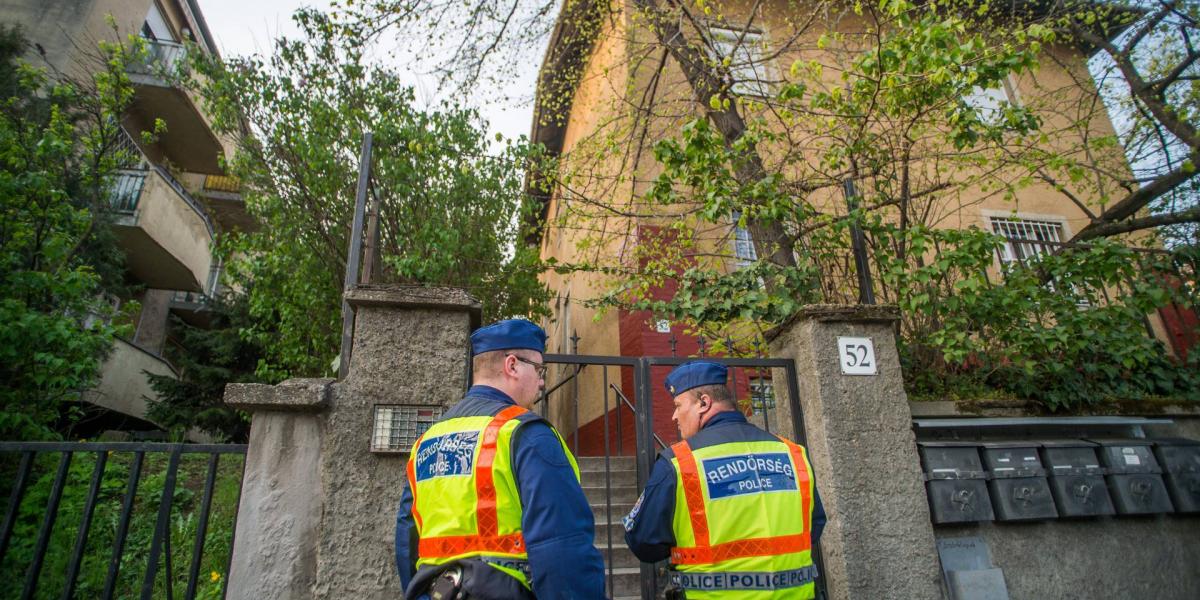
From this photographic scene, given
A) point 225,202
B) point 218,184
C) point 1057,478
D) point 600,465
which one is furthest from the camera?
point 218,184

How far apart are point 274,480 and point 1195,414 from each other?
6435 millimetres

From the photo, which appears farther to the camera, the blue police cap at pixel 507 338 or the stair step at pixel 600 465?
the stair step at pixel 600 465

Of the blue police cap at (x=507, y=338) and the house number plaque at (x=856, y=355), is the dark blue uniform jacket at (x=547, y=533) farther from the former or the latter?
the house number plaque at (x=856, y=355)

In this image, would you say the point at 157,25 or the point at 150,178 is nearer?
the point at 150,178

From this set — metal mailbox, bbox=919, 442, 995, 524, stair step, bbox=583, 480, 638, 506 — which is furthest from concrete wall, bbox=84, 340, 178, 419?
metal mailbox, bbox=919, 442, 995, 524

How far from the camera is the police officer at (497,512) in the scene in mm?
1721

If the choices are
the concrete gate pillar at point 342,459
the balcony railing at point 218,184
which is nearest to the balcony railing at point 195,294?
the balcony railing at point 218,184

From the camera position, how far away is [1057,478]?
3.80 meters

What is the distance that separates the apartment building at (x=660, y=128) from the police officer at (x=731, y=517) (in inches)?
121

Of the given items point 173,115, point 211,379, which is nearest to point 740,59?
point 211,379

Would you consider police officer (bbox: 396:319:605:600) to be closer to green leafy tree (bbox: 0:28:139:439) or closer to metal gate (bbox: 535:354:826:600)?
metal gate (bbox: 535:354:826:600)

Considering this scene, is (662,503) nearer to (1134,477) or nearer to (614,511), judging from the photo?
(1134,477)

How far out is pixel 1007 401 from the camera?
4.28m

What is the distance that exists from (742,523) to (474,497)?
116cm
